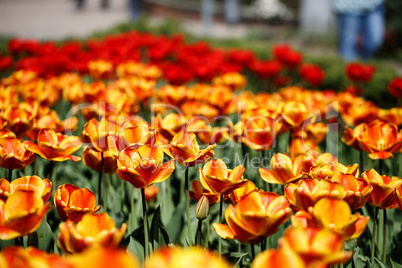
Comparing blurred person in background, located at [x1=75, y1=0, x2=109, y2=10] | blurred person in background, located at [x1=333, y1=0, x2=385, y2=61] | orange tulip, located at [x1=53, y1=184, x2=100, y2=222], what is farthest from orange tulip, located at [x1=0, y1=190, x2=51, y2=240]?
blurred person in background, located at [x1=75, y1=0, x2=109, y2=10]

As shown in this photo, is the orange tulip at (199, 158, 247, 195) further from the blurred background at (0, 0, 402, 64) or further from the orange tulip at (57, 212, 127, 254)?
the blurred background at (0, 0, 402, 64)

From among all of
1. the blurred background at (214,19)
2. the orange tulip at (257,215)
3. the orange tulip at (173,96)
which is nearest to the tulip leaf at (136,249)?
the orange tulip at (257,215)

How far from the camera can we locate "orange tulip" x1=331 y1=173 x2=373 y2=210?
1045mm

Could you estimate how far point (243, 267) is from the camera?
4.50ft

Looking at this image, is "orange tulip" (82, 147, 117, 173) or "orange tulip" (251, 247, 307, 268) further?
"orange tulip" (82, 147, 117, 173)

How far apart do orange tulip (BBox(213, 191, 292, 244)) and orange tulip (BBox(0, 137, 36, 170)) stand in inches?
28.5

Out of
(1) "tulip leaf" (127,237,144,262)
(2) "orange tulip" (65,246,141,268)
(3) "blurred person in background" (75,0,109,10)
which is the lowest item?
(1) "tulip leaf" (127,237,144,262)

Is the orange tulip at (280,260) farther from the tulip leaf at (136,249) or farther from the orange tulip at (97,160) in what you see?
the orange tulip at (97,160)

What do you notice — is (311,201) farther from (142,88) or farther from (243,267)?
(142,88)

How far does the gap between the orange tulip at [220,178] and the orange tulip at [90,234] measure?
0.35 metres

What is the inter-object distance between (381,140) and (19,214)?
49.3 inches

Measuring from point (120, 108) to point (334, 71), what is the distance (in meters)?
3.44

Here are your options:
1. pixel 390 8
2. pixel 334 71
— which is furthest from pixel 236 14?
pixel 334 71

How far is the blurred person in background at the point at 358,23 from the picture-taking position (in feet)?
21.4
